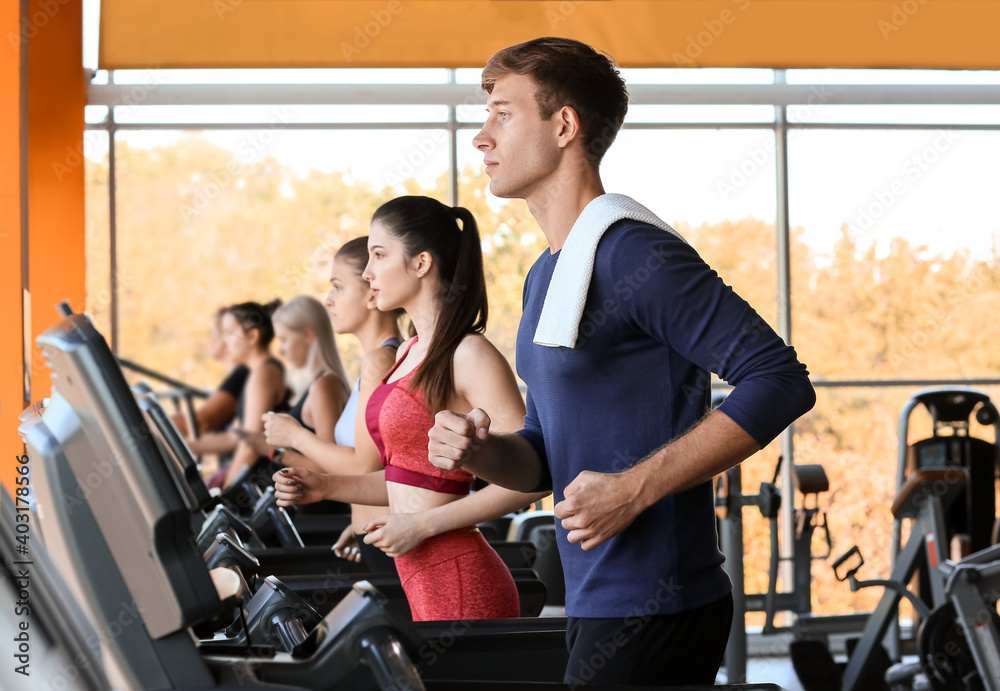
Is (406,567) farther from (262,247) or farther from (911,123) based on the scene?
(262,247)

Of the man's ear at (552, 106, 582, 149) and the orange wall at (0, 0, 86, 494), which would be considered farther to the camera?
the orange wall at (0, 0, 86, 494)

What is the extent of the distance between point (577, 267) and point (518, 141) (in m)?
0.24

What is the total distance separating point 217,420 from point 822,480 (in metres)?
3.04

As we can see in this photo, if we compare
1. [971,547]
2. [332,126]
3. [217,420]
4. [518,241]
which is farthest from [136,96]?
[971,547]

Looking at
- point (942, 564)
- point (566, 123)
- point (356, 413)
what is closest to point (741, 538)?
point (942, 564)

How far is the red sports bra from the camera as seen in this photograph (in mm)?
1797

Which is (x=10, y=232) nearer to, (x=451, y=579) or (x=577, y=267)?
(x=451, y=579)

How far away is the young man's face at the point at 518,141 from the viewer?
139cm

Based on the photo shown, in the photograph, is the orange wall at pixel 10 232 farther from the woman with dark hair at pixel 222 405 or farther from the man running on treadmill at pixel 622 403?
the woman with dark hair at pixel 222 405
